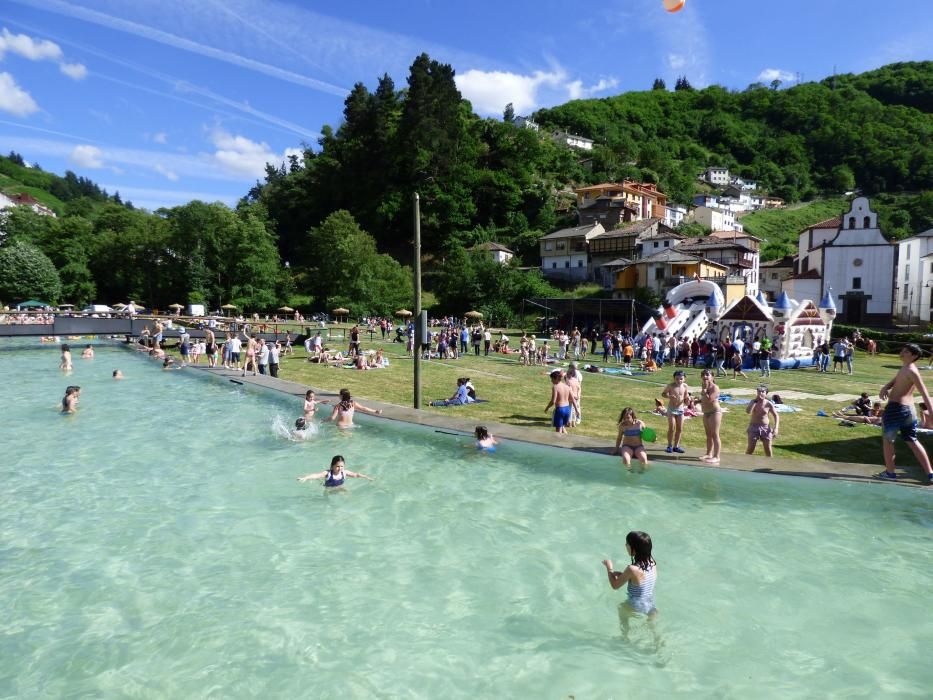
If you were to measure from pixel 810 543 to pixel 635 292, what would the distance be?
54.0 m

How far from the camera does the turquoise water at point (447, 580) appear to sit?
5.02 metres

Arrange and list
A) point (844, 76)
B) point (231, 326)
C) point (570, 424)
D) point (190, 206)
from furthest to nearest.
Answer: point (844, 76), point (190, 206), point (231, 326), point (570, 424)

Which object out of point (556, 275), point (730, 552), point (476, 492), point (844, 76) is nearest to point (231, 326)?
point (476, 492)

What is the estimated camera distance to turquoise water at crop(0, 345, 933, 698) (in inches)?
198

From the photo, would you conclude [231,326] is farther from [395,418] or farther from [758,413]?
[758,413]

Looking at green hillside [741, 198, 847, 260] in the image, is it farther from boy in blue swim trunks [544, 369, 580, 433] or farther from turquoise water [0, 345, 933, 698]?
turquoise water [0, 345, 933, 698]

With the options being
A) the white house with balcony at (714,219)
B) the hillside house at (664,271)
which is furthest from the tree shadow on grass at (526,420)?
the white house with balcony at (714,219)

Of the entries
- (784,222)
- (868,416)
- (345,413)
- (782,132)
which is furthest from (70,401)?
(782,132)

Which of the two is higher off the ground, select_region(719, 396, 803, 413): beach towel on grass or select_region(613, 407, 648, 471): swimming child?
select_region(613, 407, 648, 471): swimming child

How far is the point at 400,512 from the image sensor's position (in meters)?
8.56

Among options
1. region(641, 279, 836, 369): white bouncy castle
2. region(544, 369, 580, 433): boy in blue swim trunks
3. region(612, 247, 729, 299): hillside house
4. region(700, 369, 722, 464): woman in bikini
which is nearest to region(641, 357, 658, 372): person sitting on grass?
region(641, 279, 836, 369): white bouncy castle

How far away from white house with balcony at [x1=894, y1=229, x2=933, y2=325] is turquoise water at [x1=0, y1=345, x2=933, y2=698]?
6000 centimetres

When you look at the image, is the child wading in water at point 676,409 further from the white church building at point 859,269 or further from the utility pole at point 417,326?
the white church building at point 859,269

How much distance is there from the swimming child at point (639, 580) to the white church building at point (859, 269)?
59.0 m
